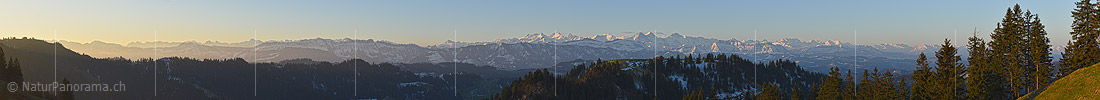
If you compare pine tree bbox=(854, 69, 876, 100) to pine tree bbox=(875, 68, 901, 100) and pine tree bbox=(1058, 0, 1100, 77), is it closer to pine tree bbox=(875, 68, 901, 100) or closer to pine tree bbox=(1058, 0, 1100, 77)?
pine tree bbox=(875, 68, 901, 100)

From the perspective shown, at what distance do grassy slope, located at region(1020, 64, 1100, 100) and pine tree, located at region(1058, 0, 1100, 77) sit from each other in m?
4.55

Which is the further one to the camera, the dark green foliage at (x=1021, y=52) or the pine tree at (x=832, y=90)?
the pine tree at (x=832, y=90)

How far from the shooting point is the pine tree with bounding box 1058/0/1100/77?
Result: 9375cm

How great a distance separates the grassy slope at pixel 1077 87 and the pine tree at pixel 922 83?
11.3 m

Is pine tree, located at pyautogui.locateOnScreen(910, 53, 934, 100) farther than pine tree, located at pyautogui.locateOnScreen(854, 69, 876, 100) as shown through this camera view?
No

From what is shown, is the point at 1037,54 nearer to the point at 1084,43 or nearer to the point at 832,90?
the point at 1084,43

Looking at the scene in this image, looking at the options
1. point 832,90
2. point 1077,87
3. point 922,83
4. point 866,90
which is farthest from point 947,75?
point 832,90

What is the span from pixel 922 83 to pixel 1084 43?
79.3 ft

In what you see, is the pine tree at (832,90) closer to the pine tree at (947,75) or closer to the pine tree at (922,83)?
the pine tree at (922,83)

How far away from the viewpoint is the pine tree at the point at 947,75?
307 feet

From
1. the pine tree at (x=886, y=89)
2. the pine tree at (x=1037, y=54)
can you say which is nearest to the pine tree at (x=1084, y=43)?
the pine tree at (x=1037, y=54)

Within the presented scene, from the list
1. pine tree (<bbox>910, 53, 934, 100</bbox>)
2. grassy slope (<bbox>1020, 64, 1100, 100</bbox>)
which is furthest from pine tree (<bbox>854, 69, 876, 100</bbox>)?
grassy slope (<bbox>1020, 64, 1100, 100</bbox>)

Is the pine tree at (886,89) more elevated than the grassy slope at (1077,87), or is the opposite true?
the grassy slope at (1077,87)

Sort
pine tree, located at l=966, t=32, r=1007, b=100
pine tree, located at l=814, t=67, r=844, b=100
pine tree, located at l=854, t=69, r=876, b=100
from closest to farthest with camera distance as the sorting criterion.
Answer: pine tree, located at l=966, t=32, r=1007, b=100, pine tree, located at l=854, t=69, r=876, b=100, pine tree, located at l=814, t=67, r=844, b=100
